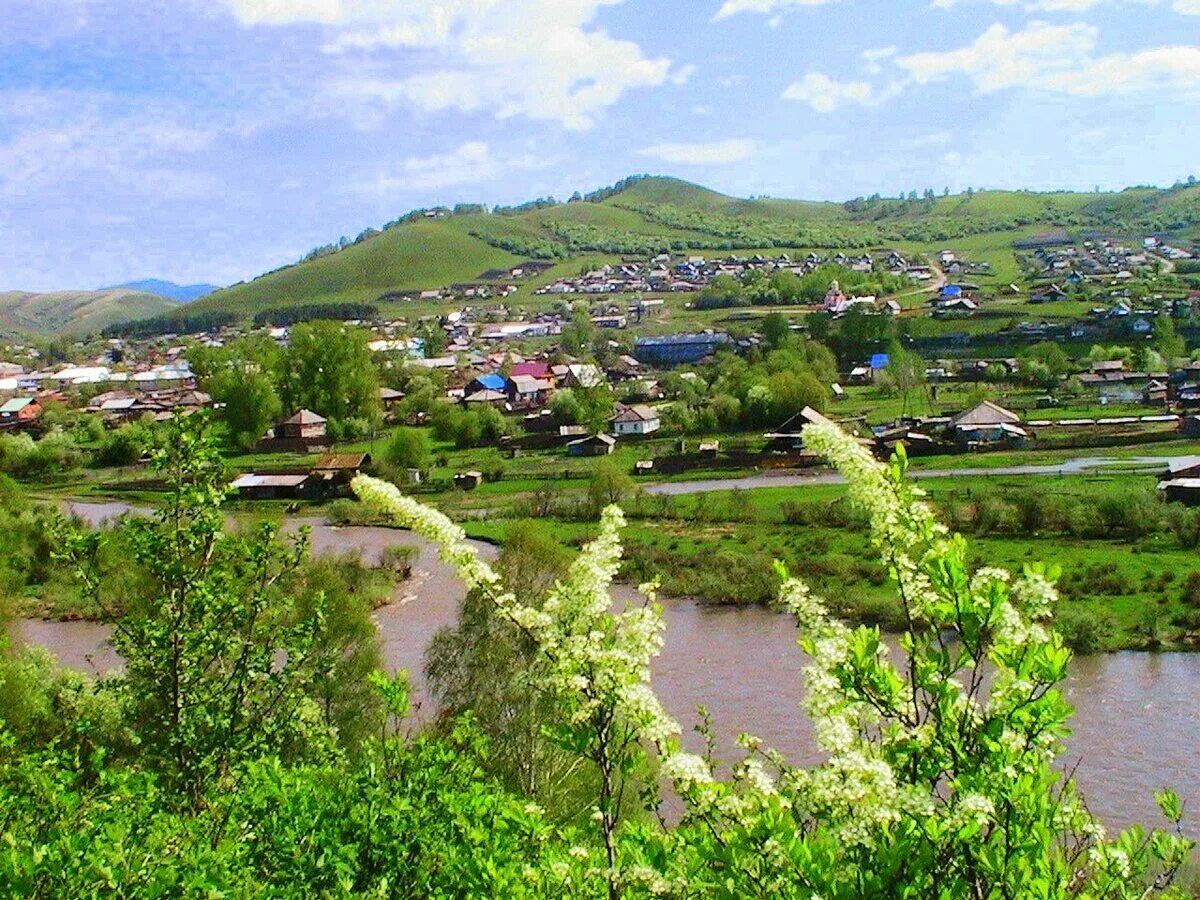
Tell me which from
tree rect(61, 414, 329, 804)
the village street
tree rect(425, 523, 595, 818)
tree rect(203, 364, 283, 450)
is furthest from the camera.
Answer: tree rect(203, 364, 283, 450)

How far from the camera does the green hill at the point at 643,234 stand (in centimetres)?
14925

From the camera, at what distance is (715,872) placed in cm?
384

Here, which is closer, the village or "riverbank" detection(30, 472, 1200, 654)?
"riverbank" detection(30, 472, 1200, 654)

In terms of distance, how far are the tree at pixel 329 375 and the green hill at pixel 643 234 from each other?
8271 cm

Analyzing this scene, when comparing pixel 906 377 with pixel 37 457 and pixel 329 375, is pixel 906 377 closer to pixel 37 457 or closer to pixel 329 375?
pixel 329 375

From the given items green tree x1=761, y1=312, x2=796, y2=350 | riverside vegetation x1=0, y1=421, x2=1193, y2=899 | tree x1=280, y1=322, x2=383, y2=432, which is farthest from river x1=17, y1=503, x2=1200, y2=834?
green tree x1=761, y1=312, x2=796, y2=350

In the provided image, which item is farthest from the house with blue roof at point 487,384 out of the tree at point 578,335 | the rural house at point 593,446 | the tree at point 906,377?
the tree at point 906,377

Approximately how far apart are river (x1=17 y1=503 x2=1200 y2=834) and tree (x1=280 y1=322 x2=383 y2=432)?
113 ft

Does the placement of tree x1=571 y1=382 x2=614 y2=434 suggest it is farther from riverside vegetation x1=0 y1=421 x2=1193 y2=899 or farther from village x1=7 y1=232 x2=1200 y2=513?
riverside vegetation x1=0 y1=421 x2=1193 y2=899

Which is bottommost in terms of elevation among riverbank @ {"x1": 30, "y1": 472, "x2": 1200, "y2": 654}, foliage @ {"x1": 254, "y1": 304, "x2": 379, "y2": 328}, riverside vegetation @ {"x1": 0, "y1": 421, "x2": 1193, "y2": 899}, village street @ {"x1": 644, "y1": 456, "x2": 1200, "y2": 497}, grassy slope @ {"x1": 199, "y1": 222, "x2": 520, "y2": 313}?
village street @ {"x1": 644, "y1": 456, "x2": 1200, "y2": 497}

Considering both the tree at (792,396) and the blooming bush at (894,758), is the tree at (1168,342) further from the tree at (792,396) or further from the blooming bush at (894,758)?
the blooming bush at (894,758)

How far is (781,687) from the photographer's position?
68.0 feet

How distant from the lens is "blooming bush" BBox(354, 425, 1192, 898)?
3.28 m

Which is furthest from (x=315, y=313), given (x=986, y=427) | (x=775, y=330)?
(x=986, y=427)
